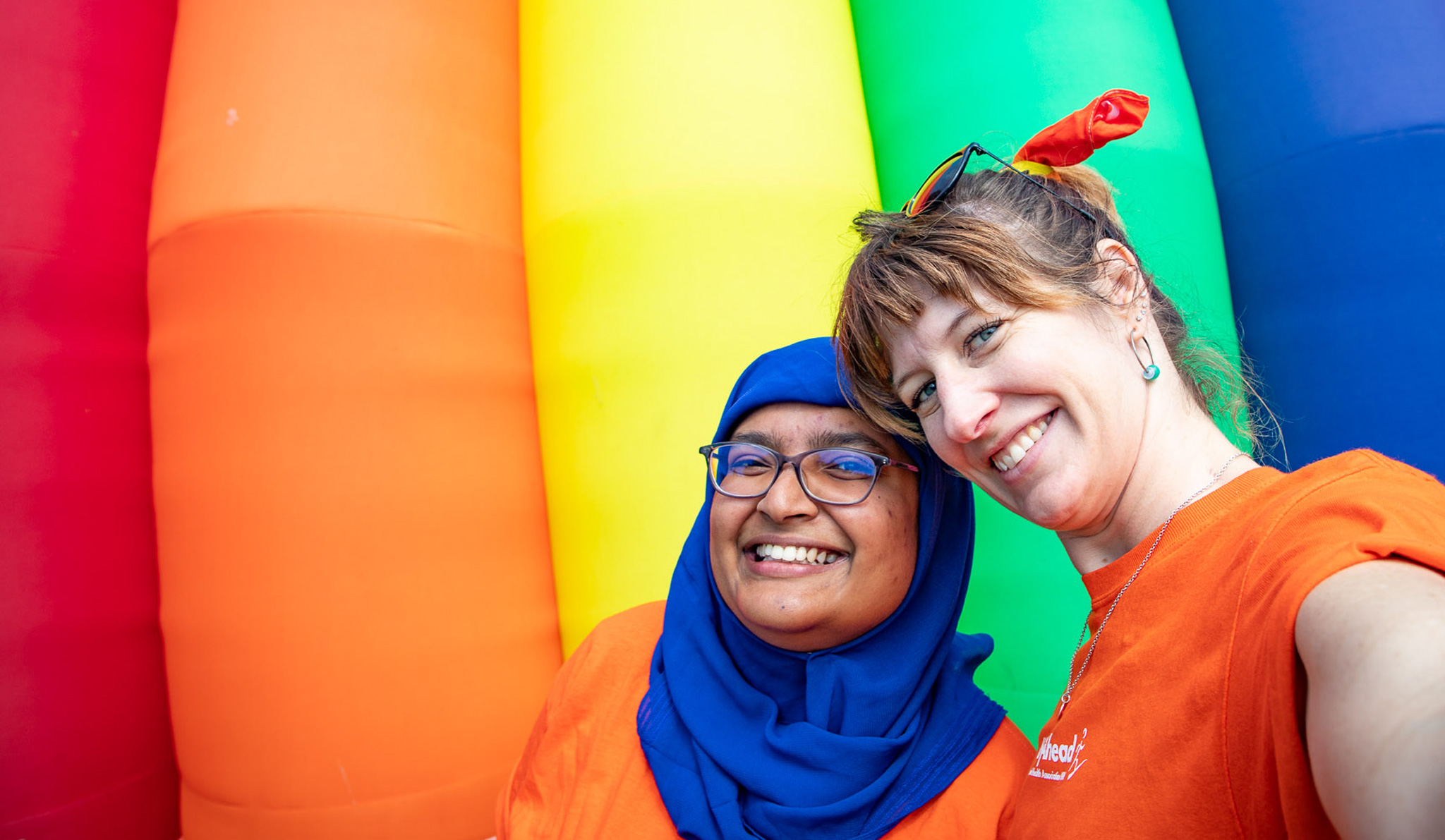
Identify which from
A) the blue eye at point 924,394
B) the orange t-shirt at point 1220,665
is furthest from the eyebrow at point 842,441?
the orange t-shirt at point 1220,665

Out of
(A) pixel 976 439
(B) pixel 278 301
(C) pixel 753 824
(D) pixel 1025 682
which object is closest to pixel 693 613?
(C) pixel 753 824

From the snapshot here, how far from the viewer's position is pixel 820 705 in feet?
5.15

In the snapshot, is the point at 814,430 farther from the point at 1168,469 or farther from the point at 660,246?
the point at 660,246

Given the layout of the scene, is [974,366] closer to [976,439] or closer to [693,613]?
[976,439]

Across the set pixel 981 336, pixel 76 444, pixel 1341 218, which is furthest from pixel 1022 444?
pixel 76 444

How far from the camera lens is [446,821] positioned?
2.15 meters

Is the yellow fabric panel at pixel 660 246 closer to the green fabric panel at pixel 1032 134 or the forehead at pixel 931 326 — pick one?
the green fabric panel at pixel 1032 134

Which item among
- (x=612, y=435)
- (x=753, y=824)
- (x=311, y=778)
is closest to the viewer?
(x=753, y=824)

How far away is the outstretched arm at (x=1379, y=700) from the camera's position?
58cm

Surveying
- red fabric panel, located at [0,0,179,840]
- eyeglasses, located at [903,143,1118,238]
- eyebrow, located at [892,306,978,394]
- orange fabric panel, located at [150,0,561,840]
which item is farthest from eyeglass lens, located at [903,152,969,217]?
red fabric panel, located at [0,0,179,840]

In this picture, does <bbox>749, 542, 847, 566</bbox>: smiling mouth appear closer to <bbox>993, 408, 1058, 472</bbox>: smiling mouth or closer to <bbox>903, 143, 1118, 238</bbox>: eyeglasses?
<bbox>993, 408, 1058, 472</bbox>: smiling mouth

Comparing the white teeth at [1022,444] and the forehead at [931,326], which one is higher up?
the forehead at [931,326]

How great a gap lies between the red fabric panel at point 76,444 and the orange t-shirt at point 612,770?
126 centimetres

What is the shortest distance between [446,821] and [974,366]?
5.90 feet
